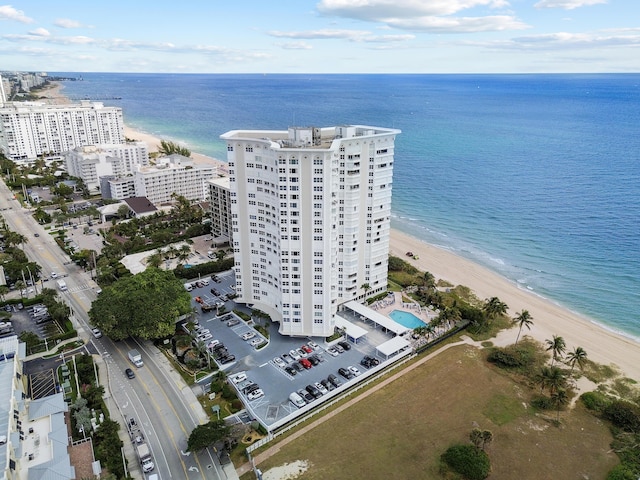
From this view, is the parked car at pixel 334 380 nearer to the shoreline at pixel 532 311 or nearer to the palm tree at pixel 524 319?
the shoreline at pixel 532 311

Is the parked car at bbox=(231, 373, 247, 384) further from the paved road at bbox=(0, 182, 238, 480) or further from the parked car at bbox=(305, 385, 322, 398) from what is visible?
the parked car at bbox=(305, 385, 322, 398)

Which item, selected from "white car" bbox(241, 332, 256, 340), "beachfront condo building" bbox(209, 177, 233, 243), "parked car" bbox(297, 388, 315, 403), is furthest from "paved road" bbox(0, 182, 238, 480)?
"beachfront condo building" bbox(209, 177, 233, 243)

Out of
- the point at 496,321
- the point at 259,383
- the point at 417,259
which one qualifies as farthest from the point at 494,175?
the point at 259,383

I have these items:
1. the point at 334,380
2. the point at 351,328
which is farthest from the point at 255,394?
the point at 351,328

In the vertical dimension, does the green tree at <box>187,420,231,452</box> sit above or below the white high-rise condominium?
below

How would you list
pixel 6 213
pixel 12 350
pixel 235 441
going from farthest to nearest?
pixel 6 213 → pixel 12 350 → pixel 235 441

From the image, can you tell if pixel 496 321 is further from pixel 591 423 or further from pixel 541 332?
pixel 591 423
